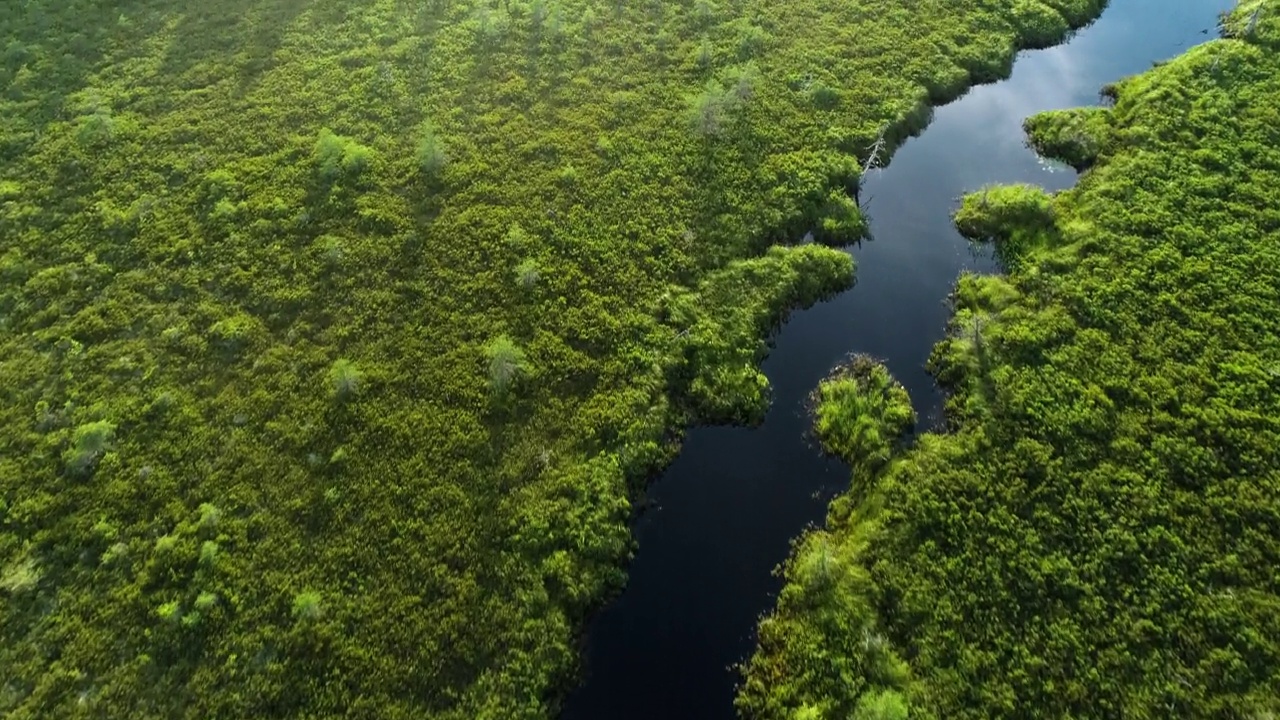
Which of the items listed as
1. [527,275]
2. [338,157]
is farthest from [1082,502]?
[338,157]

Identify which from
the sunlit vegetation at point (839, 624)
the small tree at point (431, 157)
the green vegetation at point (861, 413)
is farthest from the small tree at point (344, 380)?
the green vegetation at point (861, 413)

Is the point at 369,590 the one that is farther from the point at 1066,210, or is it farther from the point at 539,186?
the point at 1066,210

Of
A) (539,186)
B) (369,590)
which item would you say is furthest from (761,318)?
(369,590)

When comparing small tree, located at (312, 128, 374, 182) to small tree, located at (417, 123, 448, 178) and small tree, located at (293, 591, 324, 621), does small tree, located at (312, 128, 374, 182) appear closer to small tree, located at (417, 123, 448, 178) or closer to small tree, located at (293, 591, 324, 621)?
small tree, located at (417, 123, 448, 178)

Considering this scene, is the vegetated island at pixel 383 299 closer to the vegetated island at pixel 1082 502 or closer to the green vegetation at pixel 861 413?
the green vegetation at pixel 861 413

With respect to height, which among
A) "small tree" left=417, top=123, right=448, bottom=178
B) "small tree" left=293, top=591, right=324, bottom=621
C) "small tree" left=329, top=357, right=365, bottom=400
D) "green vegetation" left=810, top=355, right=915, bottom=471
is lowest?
"small tree" left=293, top=591, right=324, bottom=621

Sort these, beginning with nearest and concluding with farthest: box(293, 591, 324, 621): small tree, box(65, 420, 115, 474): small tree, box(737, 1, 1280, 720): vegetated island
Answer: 1. box(737, 1, 1280, 720): vegetated island
2. box(293, 591, 324, 621): small tree
3. box(65, 420, 115, 474): small tree

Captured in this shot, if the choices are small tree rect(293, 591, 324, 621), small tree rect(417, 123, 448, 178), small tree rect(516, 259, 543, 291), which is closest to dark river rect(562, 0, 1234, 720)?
small tree rect(293, 591, 324, 621)
